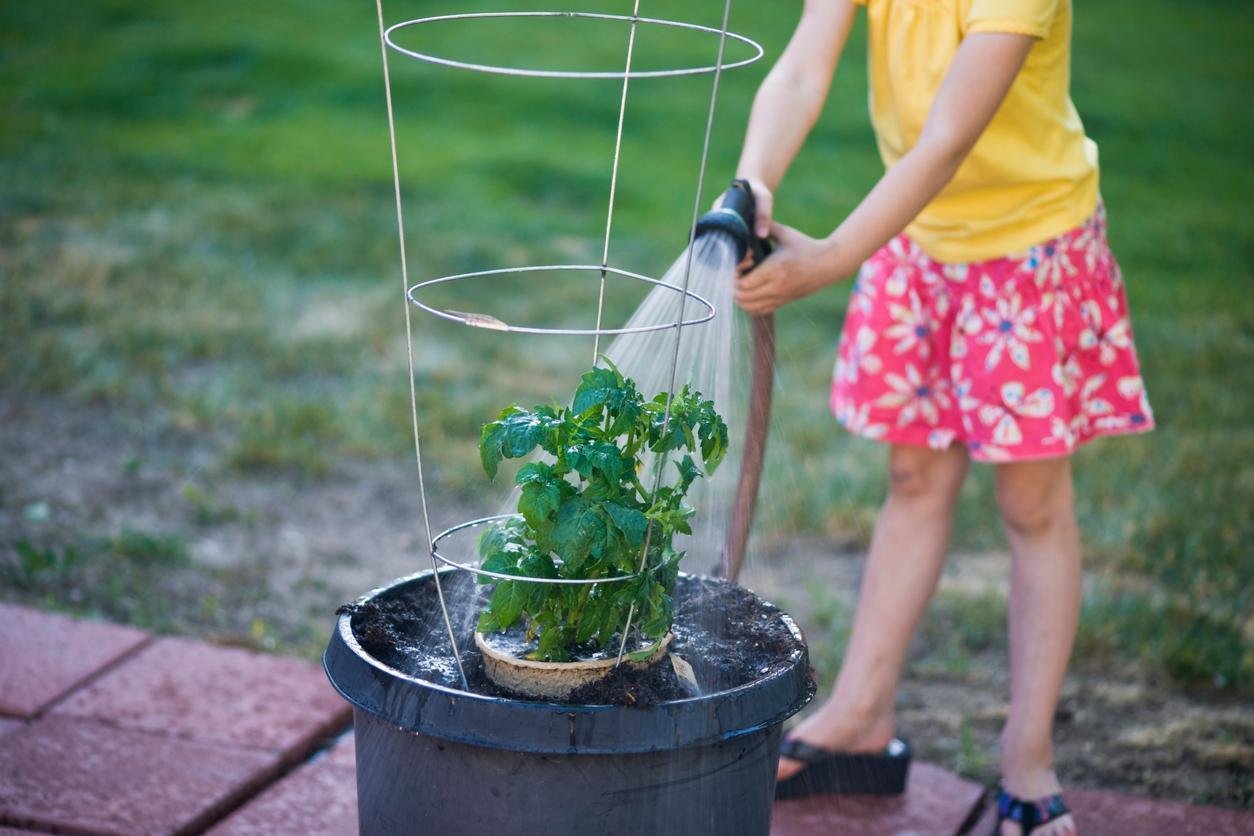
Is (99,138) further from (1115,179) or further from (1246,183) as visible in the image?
(1246,183)

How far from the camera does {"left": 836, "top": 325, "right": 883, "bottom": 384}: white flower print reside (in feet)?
7.00

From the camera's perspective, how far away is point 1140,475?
11.7ft

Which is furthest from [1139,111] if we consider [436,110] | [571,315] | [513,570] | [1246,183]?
[513,570]

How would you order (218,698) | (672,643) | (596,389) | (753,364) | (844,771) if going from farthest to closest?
(218,698) < (844,771) < (753,364) < (672,643) < (596,389)

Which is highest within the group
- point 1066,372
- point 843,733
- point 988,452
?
point 1066,372

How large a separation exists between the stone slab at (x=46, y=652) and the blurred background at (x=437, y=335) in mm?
143

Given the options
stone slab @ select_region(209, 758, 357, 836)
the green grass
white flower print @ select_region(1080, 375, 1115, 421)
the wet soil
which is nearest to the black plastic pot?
stone slab @ select_region(209, 758, 357, 836)

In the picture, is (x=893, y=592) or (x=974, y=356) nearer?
(x=974, y=356)

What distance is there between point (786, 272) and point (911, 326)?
0.48 meters

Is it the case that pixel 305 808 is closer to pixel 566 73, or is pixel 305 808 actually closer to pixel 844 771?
pixel 844 771

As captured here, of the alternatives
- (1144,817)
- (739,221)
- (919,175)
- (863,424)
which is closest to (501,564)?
(739,221)

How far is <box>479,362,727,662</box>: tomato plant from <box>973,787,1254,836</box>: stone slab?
1.03 meters

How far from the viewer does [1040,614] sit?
82.4 inches

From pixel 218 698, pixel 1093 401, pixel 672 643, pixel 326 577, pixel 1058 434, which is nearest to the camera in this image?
pixel 672 643
